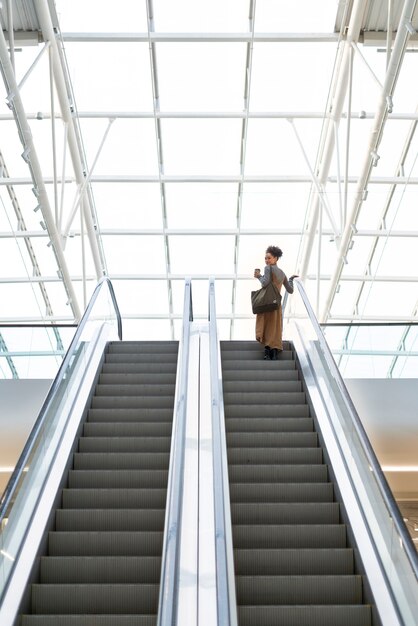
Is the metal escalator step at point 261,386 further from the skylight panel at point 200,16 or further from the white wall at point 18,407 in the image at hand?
the skylight panel at point 200,16

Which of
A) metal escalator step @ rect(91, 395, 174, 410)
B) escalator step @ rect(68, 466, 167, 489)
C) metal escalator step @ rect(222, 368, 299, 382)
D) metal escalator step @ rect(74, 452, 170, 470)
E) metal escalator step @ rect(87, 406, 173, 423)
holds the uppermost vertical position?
metal escalator step @ rect(222, 368, 299, 382)

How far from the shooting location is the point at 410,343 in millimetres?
12125

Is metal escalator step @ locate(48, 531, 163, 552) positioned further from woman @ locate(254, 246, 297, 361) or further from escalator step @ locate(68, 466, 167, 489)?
woman @ locate(254, 246, 297, 361)

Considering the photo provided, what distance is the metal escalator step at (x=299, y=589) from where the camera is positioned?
566 centimetres

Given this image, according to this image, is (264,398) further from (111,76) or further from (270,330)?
(111,76)

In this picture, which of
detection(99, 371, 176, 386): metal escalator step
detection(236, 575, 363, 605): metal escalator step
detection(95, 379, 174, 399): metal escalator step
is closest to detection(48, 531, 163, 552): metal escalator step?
detection(236, 575, 363, 605): metal escalator step

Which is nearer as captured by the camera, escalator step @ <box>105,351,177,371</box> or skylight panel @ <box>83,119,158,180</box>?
escalator step @ <box>105,351,177,371</box>

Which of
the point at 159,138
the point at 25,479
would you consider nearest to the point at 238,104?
the point at 159,138

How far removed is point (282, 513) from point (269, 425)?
1.75 meters

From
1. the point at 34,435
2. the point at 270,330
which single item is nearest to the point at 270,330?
the point at 270,330

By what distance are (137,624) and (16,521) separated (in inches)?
49.7

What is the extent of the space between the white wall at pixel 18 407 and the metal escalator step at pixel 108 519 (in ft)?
19.8

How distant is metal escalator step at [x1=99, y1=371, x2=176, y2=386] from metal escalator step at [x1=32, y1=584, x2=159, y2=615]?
13.5ft

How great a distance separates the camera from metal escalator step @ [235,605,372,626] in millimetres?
5348
